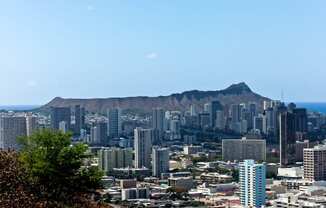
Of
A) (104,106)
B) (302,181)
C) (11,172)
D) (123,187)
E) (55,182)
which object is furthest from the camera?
(104,106)

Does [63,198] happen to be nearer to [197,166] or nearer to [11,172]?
[11,172]

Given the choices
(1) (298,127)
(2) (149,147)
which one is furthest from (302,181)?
(1) (298,127)

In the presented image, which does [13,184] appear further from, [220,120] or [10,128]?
[220,120]

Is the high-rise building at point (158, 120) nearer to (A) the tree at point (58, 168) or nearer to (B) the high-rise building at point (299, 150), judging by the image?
(B) the high-rise building at point (299, 150)

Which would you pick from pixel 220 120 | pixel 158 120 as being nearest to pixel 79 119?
pixel 158 120

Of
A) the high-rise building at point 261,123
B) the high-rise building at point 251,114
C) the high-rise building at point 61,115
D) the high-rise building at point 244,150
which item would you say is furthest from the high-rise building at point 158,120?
the high-rise building at point 244,150

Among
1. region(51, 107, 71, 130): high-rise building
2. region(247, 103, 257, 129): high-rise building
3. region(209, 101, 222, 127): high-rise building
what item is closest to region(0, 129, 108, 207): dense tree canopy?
region(51, 107, 71, 130): high-rise building
